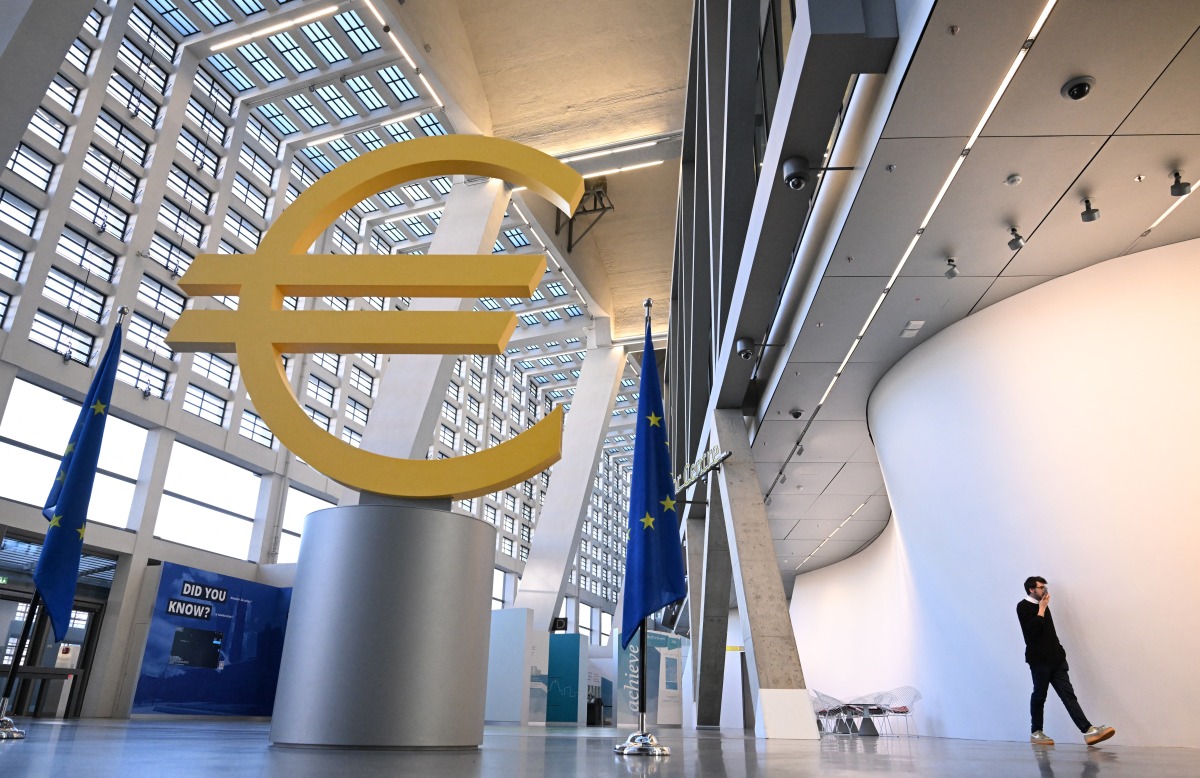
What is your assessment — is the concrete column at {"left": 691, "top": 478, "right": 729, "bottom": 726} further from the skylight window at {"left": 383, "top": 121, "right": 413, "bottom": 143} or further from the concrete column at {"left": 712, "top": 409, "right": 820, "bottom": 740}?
the skylight window at {"left": 383, "top": 121, "right": 413, "bottom": 143}

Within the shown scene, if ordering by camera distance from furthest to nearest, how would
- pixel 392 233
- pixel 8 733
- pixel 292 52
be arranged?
pixel 392 233
pixel 292 52
pixel 8 733

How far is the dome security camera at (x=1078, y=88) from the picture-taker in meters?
5.94

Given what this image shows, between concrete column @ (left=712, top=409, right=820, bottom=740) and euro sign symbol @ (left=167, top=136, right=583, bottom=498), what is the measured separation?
591 centimetres

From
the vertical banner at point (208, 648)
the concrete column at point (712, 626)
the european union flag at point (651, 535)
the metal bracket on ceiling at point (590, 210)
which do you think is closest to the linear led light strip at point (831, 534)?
the concrete column at point (712, 626)

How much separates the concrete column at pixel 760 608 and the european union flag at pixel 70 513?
8160mm

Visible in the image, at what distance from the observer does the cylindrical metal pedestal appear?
5.06m

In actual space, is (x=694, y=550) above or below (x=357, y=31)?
below

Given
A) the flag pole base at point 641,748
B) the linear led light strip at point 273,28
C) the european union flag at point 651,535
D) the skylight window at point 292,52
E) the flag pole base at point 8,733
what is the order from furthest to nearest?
1. the skylight window at point 292,52
2. the linear led light strip at point 273,28
3. the european union flag at point 651,535
4. the flag pole base at point 8,733
5. the flag pole base at point 641,748

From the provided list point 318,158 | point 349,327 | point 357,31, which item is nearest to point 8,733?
point 349,327

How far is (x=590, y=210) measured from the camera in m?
26.3

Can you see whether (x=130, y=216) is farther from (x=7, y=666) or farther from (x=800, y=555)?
(x=800, y=555)

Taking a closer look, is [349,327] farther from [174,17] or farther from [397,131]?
[174,17]

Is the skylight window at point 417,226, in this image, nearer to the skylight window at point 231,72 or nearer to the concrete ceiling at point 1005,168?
the skylight window at point 231,72

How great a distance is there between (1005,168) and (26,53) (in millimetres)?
9581
